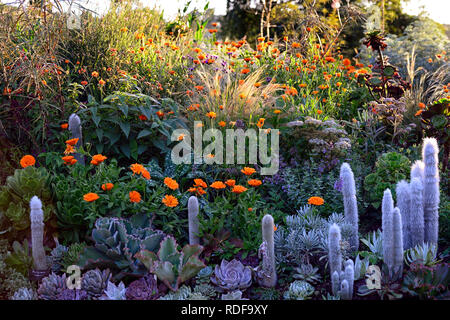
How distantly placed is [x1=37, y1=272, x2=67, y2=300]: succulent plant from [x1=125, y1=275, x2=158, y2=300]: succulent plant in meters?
0.45

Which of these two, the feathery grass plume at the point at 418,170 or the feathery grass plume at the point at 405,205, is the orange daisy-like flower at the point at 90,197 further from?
the feathery grass plume at the point at 418,170

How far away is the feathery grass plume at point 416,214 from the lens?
9.69 feet

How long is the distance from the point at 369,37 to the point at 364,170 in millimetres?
1699

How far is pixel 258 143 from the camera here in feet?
14.2

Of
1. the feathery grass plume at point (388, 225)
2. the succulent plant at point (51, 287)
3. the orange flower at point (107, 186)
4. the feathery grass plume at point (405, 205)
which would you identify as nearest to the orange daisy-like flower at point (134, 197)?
the orange flower at point (107, 186)

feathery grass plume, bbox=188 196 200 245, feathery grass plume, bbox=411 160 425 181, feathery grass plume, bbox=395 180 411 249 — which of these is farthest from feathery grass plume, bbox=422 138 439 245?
feathery grass plume, bbox=188 196 200 245

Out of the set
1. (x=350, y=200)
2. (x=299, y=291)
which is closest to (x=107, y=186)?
(x=299, y=291)

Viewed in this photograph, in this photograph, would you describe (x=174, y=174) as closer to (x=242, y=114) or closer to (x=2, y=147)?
(x=242, y=114)

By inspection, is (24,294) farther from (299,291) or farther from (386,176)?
(386,176)

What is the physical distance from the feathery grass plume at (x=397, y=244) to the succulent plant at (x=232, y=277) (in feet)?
3.02

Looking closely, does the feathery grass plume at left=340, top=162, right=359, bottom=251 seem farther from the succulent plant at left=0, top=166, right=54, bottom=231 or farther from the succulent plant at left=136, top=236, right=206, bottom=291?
the succulent plant at left=0, top=166, right=54, bottom=231

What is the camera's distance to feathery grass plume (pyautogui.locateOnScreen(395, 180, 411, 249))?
297 cm

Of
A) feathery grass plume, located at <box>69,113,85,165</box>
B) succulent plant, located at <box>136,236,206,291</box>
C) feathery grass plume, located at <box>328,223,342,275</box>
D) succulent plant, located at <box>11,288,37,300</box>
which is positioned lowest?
succulent plant, located at <box>11,288,37,300</box>

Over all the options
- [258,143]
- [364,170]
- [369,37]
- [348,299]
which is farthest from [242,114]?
[348,299]
